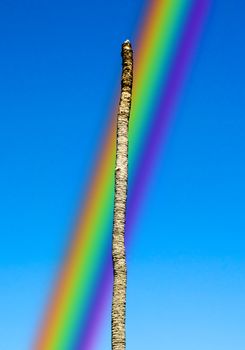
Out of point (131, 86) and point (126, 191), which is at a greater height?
point (131, 86)

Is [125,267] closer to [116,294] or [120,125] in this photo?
[116,294]

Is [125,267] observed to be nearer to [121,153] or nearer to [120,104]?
[121,153]

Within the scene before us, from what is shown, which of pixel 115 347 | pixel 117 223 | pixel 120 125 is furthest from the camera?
pixel 120 125

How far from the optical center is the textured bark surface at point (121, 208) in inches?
564

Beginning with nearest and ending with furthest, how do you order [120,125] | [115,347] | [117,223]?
[115,347] < [117,223] < [120,125]

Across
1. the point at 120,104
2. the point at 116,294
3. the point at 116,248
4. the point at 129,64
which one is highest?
the point at 129,64

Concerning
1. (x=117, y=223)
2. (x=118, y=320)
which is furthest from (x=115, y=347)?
(x=117, y=223)

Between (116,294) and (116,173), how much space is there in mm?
2941

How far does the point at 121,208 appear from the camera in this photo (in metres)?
15.3

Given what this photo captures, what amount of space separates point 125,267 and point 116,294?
63 cm

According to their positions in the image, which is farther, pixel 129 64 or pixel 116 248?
pixel 129 64

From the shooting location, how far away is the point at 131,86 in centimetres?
1697

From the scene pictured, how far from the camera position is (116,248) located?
579 inches

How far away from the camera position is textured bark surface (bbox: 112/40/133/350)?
14.3m
